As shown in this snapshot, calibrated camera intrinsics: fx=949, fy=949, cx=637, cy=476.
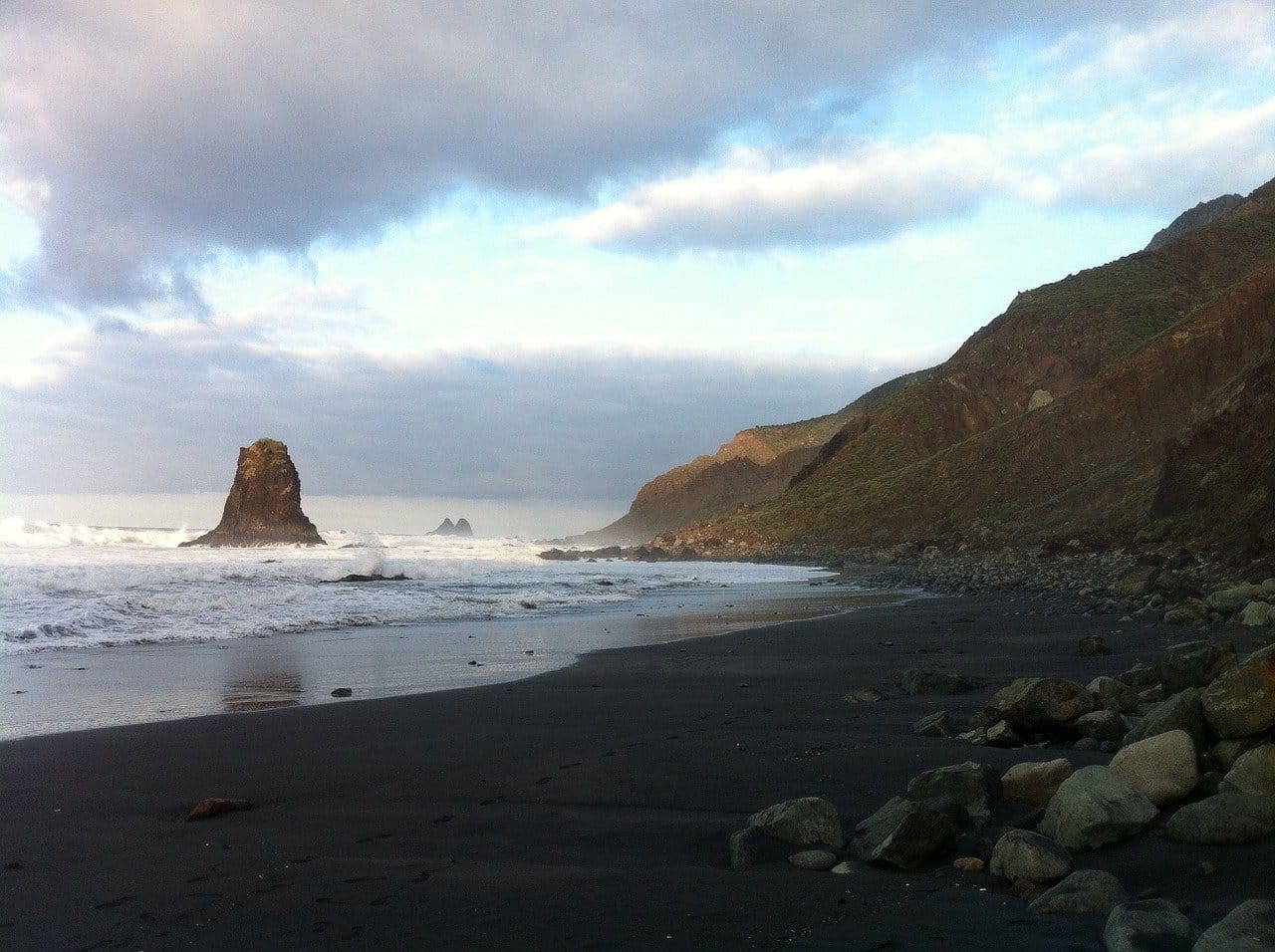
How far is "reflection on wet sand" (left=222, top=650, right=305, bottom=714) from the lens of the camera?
→ 7.35 meters

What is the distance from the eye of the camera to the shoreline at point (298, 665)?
725 cm

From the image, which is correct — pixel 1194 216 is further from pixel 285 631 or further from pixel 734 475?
pixel 285 631

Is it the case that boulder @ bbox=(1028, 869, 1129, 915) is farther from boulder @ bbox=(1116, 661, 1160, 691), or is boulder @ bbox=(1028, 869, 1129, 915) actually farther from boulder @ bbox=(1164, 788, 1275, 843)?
boulder @ bbox=(1116, 661, 1160, 691)

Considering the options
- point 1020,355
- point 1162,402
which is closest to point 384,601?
point 1162,402

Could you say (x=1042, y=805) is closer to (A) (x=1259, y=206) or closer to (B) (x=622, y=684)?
(B) (x=622, y=684)

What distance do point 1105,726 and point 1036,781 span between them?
1.08m

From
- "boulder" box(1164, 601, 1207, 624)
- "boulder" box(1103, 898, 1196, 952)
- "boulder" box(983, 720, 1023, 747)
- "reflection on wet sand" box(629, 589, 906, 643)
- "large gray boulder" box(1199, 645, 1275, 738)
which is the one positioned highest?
"large gray boulder" box(1199, 645, 1275, 738)

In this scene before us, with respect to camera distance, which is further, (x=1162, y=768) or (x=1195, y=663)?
(x=1195, y=663)

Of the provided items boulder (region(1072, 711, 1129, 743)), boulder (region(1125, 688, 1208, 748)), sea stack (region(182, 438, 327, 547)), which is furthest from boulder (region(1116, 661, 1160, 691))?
sea stack (region(182, 438, 327, 547))

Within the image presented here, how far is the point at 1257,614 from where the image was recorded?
8281mm

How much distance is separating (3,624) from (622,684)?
27.3ft

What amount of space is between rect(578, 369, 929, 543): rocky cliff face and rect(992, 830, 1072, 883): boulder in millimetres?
A: 105398

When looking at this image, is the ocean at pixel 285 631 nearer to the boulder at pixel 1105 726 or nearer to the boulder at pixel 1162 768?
Result: the boulder at pixel 1105 726

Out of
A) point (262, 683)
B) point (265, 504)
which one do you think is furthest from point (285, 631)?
point (265, 504)
